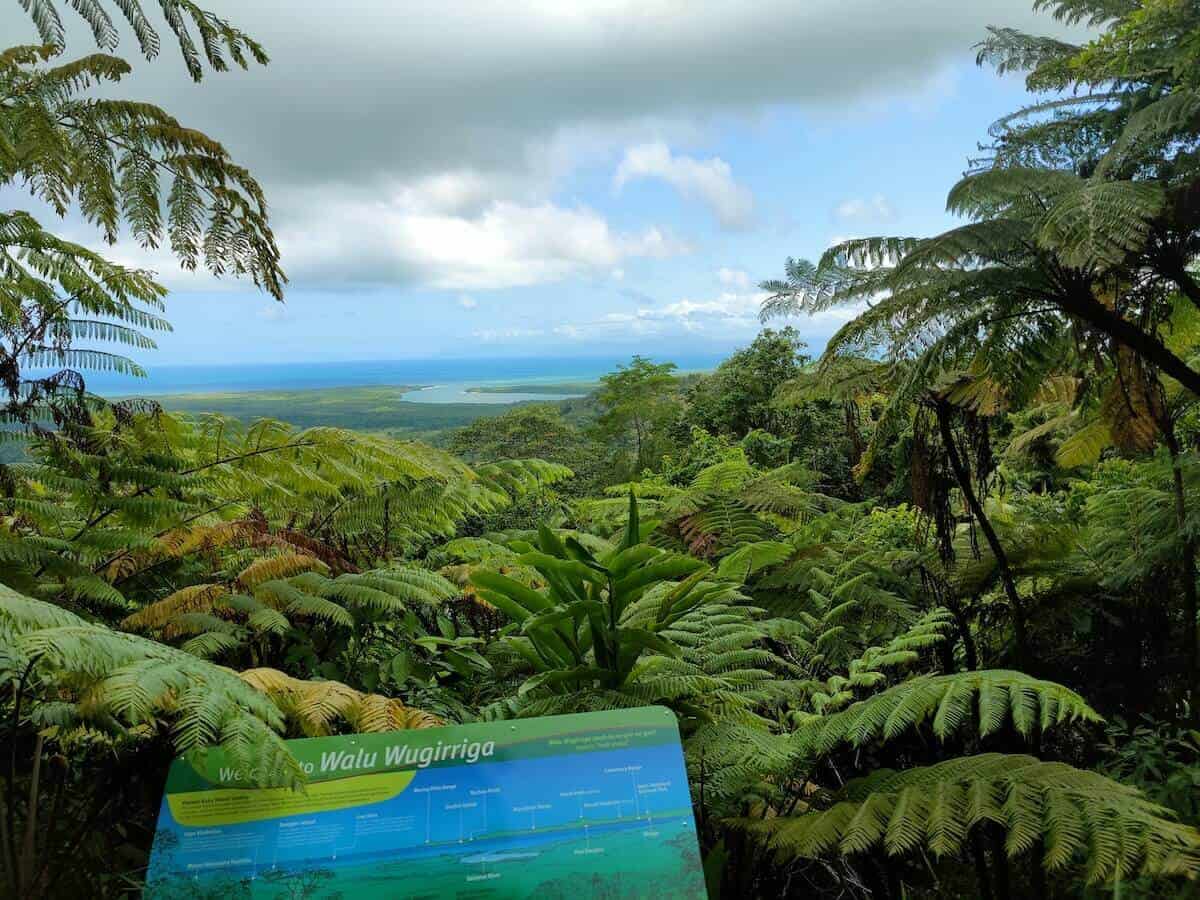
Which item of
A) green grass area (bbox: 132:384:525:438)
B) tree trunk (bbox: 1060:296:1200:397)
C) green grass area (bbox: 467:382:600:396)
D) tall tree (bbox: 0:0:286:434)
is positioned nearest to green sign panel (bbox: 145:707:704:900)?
tall tree (bbox: 0:0:286:434)

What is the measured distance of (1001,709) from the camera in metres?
1.42

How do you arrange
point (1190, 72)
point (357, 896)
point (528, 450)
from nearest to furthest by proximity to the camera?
1. point (357, 896)
2. point (1190, 72)
3. point (528, 450)

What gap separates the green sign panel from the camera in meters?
1.14

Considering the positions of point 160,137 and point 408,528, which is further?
point 408,528

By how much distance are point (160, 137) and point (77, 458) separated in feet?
3.91

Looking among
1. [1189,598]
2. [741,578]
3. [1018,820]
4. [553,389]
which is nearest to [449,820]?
[1018,820]

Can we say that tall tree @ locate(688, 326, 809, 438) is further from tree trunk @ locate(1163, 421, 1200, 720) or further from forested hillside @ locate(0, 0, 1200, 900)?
tree trunk @ locate(1163, 421, 1200, 720)

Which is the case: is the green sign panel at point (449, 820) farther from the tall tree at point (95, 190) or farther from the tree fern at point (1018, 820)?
the tall tree at point (95, 190)

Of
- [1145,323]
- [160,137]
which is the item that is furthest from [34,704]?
[1145,323]

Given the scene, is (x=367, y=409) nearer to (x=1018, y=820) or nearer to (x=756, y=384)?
(x=756, y=384)

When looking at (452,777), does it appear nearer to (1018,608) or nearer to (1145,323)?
(1018,608)

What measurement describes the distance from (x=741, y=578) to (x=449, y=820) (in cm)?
145

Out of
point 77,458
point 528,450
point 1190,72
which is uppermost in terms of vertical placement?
point 1190,72

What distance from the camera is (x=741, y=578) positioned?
8.01 feet
